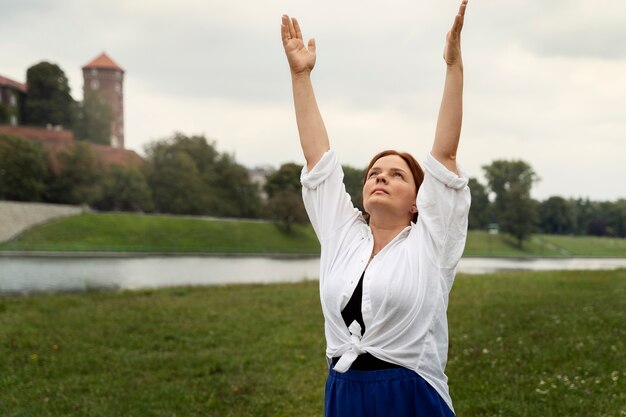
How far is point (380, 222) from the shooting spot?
258 cm

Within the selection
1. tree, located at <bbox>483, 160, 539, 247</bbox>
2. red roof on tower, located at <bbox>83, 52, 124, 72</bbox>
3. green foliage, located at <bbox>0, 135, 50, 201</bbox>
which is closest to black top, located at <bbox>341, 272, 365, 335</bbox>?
tree, located at <bbox>483, 160, 539, 247</bbox>

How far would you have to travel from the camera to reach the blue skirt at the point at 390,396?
2264mm

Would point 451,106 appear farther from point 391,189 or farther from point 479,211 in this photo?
point 479,211

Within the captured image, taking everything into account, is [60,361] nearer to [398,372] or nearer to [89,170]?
[398,372]

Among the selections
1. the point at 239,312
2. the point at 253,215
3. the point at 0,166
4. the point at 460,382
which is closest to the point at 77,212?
the point at 0,166

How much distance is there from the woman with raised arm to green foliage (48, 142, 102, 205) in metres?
57.0

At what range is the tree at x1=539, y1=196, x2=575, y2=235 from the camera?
61.1m

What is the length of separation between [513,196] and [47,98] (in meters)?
65.4

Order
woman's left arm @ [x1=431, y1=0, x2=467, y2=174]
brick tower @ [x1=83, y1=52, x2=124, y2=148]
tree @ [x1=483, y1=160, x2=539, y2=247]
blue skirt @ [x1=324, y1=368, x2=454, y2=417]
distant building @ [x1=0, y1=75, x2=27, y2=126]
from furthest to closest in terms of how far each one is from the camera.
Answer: brick tower @ [x1=83, y1=52, x2=124, y2=148] < distant building @ [x1=0, y1=75, x2=27, y2=126] < tree @ [x1=483, y1=160, x2=539, y2=247] < woman's left arm @ [x1=431, y1=0, x2=467, y2=174] < blue skirt @ [x1=324, y1=368, x2=454, y2=417]

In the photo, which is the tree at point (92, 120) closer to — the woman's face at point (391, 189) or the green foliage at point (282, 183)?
the green foliage at point (282, 183)

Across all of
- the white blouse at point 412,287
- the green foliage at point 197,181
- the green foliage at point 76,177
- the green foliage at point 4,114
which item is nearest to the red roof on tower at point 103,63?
the green foliage at point 4,114

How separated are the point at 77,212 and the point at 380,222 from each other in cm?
5661

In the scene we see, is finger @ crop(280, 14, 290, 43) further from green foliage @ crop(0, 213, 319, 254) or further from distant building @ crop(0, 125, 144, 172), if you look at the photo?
distant building @ crop(0, 125, 144, 172)

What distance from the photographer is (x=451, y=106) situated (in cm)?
240
